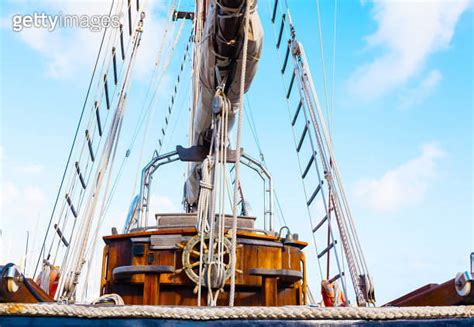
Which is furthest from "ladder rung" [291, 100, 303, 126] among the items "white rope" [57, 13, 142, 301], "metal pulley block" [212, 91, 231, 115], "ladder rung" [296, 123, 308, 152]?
"white rope" [57, 13, 142, 301]

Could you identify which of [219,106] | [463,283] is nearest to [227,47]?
[219,106]

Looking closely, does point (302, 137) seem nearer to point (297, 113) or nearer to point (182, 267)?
point (297, 113)

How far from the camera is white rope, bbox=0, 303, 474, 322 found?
4.32 ft

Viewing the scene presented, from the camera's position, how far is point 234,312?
4.49ft

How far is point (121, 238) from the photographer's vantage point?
4.15 meters

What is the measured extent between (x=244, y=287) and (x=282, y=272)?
0.38m

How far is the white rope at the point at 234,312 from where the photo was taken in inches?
51.8

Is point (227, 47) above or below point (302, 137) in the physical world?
above

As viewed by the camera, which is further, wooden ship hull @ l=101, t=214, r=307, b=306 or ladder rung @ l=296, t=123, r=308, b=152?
ladder rung @ l=296, t=123, r=308, b=152

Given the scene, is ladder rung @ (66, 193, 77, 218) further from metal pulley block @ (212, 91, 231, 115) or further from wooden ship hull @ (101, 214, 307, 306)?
metal pulley block @ (212, 91, 231, 115)

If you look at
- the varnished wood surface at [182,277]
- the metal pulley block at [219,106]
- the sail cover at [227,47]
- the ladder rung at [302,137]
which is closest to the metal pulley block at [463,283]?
the varnished wood surface at [182,277]

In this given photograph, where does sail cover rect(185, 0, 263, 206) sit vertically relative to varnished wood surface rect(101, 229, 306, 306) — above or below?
above

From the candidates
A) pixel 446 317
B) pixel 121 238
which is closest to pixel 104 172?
pixel 121 238

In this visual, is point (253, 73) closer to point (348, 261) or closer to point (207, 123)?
point (207, 123)
